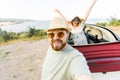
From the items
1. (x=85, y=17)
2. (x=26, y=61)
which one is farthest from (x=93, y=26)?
(x=26, y=61)

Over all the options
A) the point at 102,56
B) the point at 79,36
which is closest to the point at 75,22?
the point at 79,36

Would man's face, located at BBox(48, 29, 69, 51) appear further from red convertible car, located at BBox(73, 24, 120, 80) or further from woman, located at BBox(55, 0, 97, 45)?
woman, located at BBox(55, 0, 97, 45)

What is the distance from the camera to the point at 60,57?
2.90 metres

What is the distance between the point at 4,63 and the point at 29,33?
1756 centimetres

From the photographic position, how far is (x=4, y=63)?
40.8 feet

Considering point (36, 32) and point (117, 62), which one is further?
point (36, 32)

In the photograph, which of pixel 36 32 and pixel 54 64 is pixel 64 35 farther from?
pixel 36 32

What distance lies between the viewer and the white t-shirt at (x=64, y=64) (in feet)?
8.93

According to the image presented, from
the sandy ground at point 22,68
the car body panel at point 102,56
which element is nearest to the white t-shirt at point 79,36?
the sandy ground at point 22,68

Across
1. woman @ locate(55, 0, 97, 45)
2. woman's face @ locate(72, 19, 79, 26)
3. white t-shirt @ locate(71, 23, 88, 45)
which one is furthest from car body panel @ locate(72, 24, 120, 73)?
woman's face @ locate(72, 19, 79, 26)

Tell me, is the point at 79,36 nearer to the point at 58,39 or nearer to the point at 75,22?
the point at 75,22

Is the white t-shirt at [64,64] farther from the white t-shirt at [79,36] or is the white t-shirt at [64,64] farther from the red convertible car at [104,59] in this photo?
the white t-shirt at [79,36]

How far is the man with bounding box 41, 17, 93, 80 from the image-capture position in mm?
2789

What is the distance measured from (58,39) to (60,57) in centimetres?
16
